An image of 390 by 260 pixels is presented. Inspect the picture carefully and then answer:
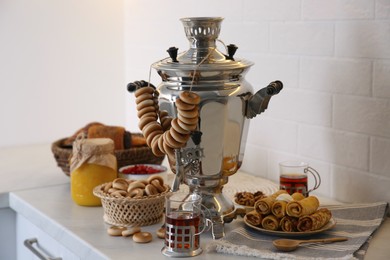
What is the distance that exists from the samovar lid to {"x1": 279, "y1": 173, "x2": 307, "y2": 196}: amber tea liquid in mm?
330

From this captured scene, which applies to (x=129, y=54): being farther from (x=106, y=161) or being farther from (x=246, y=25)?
(x=106, y=161)

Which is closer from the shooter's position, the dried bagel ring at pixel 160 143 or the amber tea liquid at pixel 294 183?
the dried bagel ring at pixel 160 143

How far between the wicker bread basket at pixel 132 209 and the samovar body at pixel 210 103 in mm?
100

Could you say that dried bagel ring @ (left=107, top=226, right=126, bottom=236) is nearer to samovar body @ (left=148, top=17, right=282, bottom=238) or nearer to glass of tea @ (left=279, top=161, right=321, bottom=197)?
samovar body @ (left=148, top=17, right=282, bottom=238)

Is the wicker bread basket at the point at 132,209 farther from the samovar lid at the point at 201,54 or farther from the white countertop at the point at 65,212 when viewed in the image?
the samovar lid at the point at 201,54

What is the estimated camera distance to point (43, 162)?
228 cm

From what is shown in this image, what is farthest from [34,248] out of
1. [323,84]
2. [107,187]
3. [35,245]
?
[323,84]

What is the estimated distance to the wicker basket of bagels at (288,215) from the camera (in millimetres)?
1478

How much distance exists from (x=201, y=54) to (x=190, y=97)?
0.14 m

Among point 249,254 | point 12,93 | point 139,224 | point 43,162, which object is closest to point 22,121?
Result: point 12,93

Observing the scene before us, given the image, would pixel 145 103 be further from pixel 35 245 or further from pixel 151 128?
pixel 35 245

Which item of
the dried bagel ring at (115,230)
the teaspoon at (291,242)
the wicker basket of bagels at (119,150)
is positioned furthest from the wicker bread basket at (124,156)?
the teaspoon at (291,242)

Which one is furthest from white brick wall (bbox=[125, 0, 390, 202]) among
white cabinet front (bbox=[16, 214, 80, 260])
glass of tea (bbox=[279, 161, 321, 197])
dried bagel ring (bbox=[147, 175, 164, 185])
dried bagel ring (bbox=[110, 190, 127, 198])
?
white cabinet front (bbox=[16, 214, 80, 260])

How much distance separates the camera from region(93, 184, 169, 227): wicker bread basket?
1.59 m
